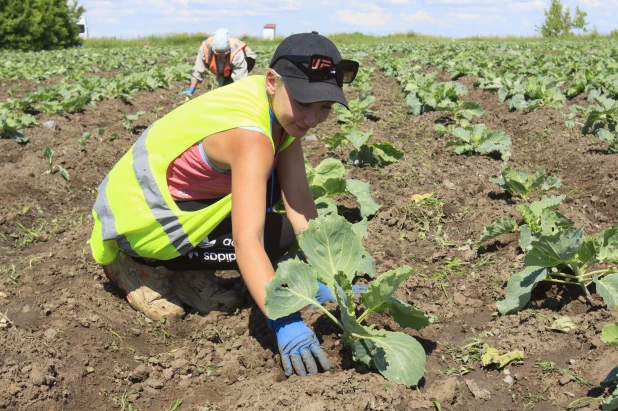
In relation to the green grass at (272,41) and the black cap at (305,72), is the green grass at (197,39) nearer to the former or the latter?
the green grass at (272,41)

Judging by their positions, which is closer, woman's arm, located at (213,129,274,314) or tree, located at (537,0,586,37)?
woman's arm, located at (213,129,274,314)

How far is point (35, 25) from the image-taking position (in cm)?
4075

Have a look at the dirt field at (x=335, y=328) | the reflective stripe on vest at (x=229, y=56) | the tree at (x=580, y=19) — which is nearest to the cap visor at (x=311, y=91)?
the dirt field at (x=335, y=328)

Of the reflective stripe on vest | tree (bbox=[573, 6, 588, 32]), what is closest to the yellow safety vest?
the reflective stripe on vest

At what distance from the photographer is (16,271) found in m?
3.96

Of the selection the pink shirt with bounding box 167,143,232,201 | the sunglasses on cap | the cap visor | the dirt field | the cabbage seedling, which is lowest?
the dirt field

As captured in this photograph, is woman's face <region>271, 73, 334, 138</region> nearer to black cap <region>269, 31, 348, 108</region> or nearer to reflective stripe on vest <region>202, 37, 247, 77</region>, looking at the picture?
black cap <region>269, 31, 348, 108</region>

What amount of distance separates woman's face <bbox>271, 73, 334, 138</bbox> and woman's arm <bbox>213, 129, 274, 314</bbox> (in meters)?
0.13

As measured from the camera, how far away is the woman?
2.55 meters

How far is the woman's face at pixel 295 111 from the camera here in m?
2.62

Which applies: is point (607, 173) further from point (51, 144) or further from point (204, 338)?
point (51, 144)

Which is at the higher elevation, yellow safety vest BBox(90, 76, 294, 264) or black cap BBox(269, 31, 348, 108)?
black cap BBox(269, 31, 348, 108)

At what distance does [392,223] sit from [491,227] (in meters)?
0.92

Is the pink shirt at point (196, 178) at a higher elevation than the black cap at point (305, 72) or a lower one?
lower
